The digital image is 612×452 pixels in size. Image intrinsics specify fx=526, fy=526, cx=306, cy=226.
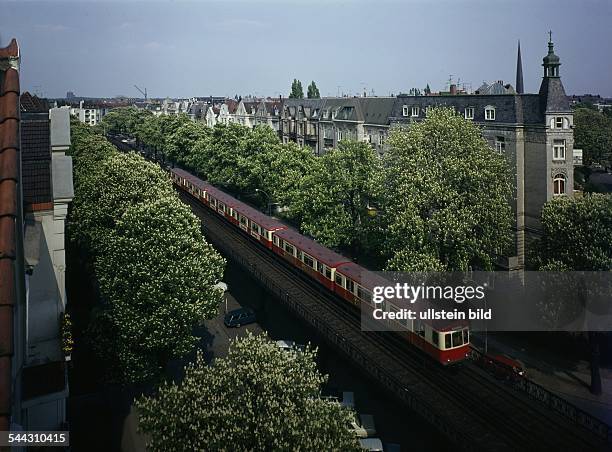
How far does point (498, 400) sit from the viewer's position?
23.9 m

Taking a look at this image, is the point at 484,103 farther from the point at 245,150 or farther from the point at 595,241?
the point at 245,150

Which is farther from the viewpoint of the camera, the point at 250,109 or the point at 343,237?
the point at 250,109

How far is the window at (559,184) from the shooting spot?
1809 inches

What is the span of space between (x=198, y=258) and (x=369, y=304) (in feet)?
34.7

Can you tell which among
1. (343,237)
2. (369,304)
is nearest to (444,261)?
(369,304)

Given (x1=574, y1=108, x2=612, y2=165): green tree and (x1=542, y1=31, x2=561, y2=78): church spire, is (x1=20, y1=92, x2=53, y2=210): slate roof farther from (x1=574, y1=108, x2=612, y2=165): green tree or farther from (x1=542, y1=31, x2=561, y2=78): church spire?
(x1=574, y1=108, x2=612, y2=165): green tree

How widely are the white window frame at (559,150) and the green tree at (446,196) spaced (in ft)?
32.6

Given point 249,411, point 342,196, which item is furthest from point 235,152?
point 249,411

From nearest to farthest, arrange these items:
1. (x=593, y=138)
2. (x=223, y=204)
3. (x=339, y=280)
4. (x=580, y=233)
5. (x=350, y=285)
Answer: (x=580, y=233) → (x=350, y=285) → (x=339, y=280) → (x=223, y=204) → (x=593, y=138)

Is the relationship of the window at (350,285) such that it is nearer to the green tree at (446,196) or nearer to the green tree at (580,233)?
the green tree at (446,196)

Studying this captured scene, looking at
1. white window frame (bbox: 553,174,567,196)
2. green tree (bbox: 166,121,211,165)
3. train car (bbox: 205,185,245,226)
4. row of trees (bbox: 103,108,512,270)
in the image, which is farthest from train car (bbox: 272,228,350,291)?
green tree (bbox: 166,121,211,165)

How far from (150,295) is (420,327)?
47.0ft

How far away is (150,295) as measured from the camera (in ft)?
89.5

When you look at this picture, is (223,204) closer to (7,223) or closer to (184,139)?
(184,139)
